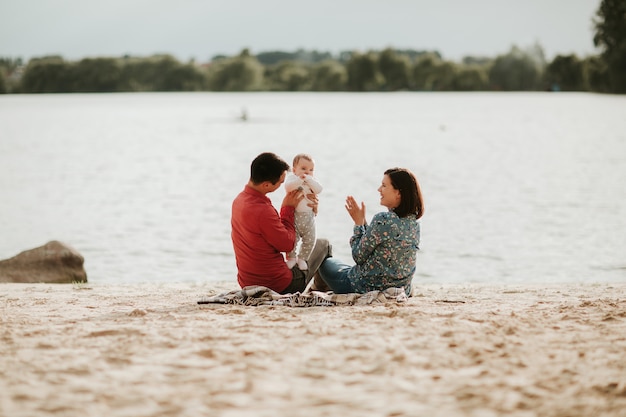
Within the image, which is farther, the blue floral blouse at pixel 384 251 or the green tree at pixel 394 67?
the green tree at pixel 394 67

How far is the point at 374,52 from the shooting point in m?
164

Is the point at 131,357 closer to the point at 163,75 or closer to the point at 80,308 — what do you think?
the point at 80,308

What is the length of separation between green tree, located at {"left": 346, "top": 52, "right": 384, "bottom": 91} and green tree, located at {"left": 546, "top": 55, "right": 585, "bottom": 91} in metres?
34.4

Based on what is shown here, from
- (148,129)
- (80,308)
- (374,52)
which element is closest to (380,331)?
(80,308)

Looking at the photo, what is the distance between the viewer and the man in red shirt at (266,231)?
264 inches

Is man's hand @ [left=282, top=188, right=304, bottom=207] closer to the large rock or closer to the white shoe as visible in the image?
the white shoe

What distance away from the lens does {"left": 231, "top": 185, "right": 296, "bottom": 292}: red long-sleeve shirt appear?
22.0 feet

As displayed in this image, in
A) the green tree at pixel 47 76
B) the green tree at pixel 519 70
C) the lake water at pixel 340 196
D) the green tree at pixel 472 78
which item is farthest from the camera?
the green tree at pixel 472 78

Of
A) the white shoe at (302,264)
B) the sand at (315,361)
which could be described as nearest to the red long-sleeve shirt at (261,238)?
the white shoe at (302,264)

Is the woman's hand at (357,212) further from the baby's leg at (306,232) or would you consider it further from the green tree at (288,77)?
the green tree at (288,77)

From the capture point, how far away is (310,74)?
166 m

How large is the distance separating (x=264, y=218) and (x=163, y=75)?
495ft

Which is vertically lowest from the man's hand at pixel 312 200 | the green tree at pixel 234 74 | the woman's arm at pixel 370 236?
the woman's arm at pixel 370 236

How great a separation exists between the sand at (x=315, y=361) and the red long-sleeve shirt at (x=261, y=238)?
1.70 feet
